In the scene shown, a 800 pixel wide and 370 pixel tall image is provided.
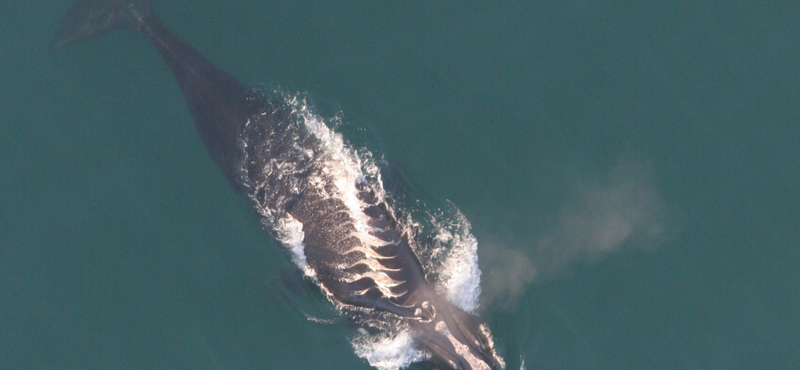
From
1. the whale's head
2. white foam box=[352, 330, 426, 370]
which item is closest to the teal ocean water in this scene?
white foam box=[352, 330, 426, 370]

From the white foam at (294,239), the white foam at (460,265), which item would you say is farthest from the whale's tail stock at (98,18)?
the white foam at (460,265)

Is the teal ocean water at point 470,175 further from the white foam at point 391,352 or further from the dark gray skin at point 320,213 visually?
the dark gray skin at point 320,213

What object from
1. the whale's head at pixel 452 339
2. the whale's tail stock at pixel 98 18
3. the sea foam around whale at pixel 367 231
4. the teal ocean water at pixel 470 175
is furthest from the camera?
the whale's tail stock at pixel 98 18

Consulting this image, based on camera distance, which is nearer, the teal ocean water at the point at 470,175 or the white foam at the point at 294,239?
the white foam at the point at 294,239

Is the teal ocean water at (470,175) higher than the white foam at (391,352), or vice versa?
the teal ocean water at (470,175)

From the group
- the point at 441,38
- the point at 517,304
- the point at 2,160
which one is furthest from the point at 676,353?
the point at 2,160

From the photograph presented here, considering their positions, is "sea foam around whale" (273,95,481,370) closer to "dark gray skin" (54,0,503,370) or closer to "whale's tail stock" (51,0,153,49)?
"dark gray skin" (54,0,503,370)

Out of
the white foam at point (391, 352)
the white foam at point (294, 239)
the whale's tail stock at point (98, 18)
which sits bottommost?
the white foam at point (391, 352)

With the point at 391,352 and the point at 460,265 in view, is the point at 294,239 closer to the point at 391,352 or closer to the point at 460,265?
the point at 391,352
